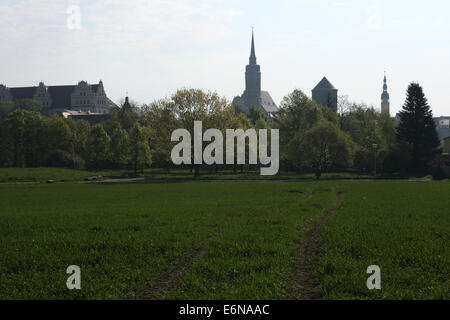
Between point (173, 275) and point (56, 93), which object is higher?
point (56, 93)

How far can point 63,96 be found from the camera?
16475 centimetres

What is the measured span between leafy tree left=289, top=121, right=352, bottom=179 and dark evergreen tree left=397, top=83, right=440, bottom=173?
1471 centimetres

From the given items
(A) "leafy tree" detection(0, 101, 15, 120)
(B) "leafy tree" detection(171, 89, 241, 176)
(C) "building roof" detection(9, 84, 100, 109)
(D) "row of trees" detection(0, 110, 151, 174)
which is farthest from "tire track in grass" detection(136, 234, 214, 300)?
(C) "building roof" detection(9, 84, 100, 109)

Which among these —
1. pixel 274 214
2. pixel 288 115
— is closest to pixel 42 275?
pixel 274 214

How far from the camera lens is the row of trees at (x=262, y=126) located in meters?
54.7

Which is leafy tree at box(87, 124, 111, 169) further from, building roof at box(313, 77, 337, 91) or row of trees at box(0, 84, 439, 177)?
building roof at box(313, 77, 337, 91)

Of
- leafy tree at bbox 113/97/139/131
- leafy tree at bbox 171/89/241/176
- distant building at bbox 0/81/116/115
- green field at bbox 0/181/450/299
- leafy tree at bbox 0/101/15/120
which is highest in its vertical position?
distant building at bbox 0/81/116/115

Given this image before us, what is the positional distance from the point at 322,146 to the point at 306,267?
1892 inches

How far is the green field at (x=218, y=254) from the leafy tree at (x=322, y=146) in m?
37.3

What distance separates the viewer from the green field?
8.34m

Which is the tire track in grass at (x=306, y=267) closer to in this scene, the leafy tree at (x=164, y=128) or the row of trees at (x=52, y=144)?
the leafy tree at (x=164, y=128)

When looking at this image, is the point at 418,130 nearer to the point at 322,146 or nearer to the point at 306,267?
the point at 322,146

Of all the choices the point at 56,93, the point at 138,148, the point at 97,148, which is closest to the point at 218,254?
the point at 138,148

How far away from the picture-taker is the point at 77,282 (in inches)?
338
